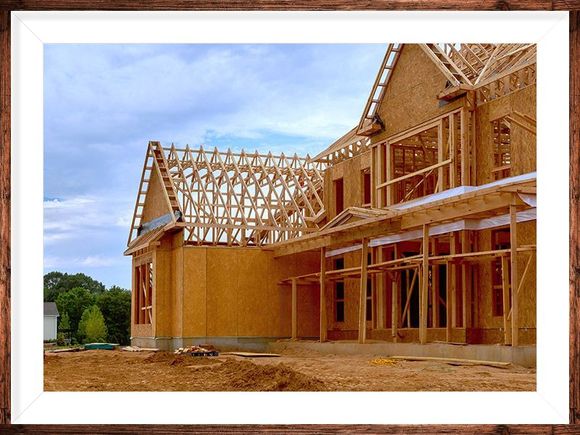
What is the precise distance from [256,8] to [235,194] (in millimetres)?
20954

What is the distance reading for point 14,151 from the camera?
21.1 feet

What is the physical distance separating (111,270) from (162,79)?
1114cm

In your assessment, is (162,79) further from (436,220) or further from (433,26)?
(433,26)

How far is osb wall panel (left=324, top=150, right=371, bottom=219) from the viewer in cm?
2528

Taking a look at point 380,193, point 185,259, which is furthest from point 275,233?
point 380,193

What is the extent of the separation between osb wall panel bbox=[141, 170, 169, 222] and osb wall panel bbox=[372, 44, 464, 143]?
8.00 metres

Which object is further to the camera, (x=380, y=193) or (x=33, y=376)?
(x=380, y=193)

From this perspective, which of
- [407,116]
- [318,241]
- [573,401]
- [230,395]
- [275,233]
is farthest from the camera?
[275,233]

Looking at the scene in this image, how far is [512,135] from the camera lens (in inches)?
725

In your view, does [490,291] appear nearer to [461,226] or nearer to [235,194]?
[461,226]

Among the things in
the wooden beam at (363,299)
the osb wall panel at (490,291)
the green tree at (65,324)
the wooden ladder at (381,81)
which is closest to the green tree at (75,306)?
the green tree at (65,324)

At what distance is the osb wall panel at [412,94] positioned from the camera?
67.9 feet

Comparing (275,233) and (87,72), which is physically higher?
(87,72)

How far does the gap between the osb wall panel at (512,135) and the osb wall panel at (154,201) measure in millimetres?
11237
